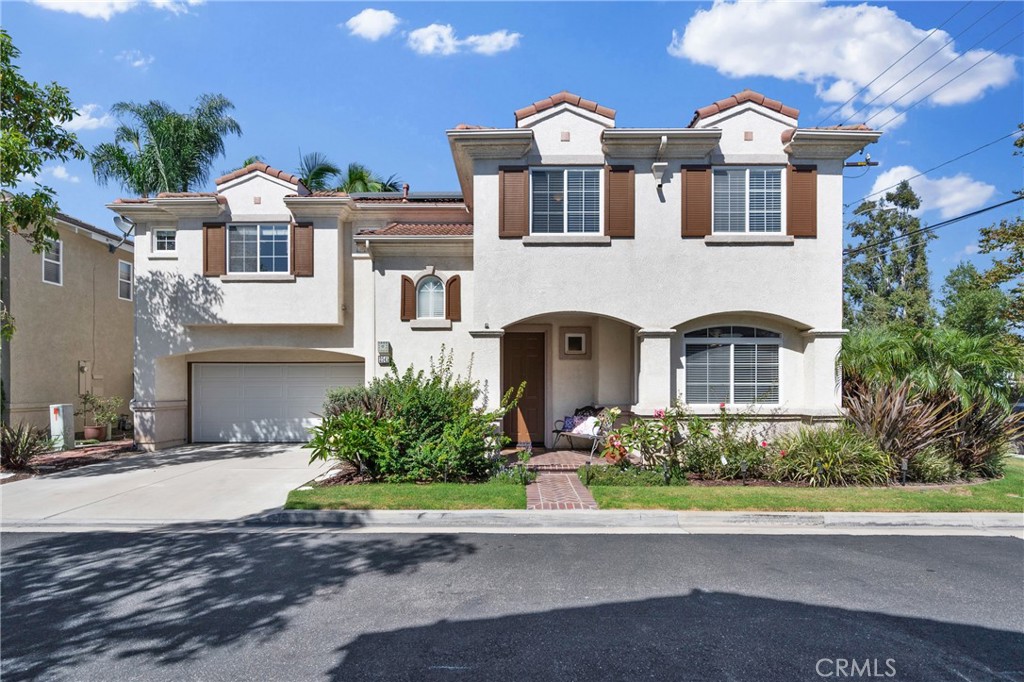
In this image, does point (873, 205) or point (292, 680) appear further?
point (873, 205)

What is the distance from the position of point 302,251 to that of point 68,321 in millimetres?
7873

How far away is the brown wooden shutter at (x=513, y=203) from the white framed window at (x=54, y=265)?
12507 millimetres

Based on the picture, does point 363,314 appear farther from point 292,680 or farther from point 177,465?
point 292,680

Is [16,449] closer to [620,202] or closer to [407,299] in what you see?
[407,299]

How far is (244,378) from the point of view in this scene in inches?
580

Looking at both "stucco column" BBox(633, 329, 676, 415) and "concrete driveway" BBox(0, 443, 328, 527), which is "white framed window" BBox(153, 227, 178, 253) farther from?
"stucco column" BBox(633, 329, 676, 415)

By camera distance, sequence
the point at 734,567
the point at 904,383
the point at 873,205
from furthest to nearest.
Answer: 1. the point at 873,205
2. the point at 904,383
3. the point at 734,567

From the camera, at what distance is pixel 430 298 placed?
12.7m

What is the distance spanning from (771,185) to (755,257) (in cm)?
150

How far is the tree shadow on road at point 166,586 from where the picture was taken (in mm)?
4258

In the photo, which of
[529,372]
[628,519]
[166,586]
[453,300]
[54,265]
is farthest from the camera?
[54,265]

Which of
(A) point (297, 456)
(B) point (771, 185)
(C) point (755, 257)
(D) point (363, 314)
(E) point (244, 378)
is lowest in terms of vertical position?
(A) point (297, 456)

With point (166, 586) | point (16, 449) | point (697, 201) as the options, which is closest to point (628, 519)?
point (166, 586)

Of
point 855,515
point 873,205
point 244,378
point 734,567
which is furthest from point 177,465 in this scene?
point 873,205
